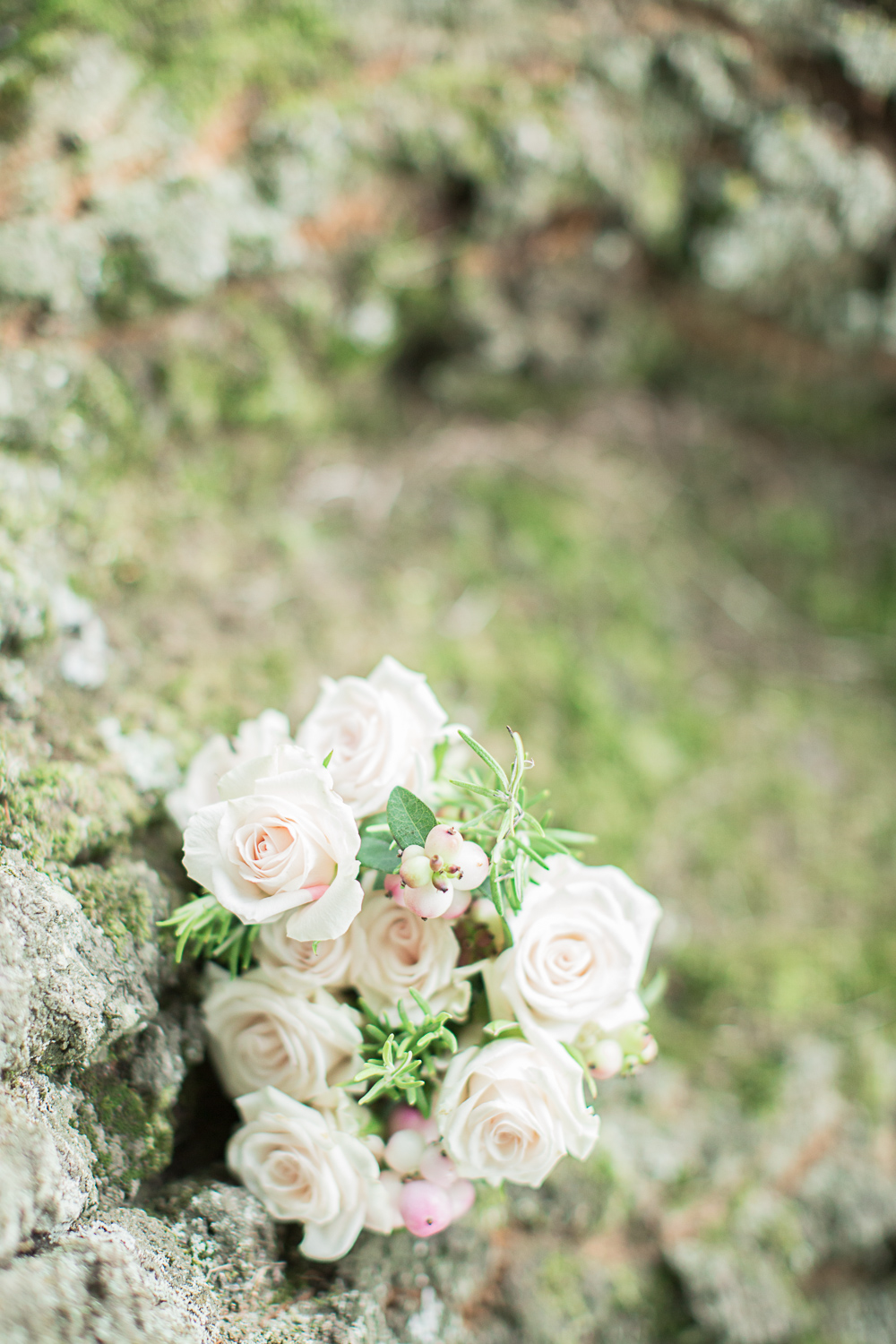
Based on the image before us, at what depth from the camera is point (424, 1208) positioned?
885mm

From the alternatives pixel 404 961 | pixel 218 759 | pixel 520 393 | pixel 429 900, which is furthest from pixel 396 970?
pixel 520 393

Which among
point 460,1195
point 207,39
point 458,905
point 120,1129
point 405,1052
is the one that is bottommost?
point 460,1195

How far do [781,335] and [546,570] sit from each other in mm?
888

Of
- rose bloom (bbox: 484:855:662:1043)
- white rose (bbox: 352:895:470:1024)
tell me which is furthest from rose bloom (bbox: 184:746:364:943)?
rose bloom (bbox: 484:855:662:1043)

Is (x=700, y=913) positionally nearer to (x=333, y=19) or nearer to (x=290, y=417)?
(x=290, y=417)

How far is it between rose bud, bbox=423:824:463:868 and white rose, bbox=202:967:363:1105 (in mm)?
243

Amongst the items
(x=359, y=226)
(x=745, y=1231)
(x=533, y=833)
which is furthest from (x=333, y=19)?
(x=745, y=1231)

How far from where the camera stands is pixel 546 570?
1.86 m

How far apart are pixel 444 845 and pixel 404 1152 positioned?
1.30 ft

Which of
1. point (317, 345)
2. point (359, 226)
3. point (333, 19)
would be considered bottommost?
point (317, 345)

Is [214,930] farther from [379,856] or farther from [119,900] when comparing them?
[379,856]

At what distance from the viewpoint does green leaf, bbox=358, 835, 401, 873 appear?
0.85 m

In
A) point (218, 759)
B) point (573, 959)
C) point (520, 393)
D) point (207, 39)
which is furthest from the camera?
point (520, 393)

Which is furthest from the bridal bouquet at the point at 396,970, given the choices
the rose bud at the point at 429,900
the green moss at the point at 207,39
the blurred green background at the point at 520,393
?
the green moss at the point at 207,39
